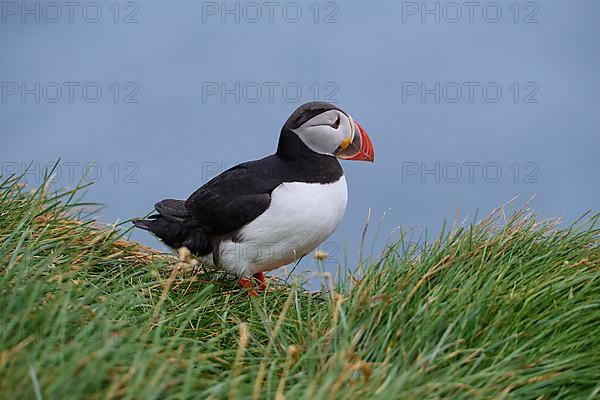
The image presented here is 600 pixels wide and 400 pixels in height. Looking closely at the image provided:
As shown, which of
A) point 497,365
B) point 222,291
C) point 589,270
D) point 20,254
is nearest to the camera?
point 497,365

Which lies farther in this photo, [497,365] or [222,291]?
[222,291]

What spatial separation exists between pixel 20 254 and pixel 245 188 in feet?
4.65

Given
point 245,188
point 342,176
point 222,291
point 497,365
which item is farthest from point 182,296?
point 497,365

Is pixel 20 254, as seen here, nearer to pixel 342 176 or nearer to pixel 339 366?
pixel 342 176

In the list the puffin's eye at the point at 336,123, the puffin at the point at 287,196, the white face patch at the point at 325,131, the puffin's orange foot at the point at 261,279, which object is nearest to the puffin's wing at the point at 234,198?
the puffin at the point at 287,196

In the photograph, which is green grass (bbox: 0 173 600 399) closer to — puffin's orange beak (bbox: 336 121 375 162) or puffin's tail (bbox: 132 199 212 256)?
puffin's tail (bbox: 132 199 212 256)

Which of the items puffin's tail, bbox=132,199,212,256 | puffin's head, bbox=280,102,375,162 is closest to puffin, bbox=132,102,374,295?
puffin's head, bbox=280,102,375,162

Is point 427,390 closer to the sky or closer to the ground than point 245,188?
closer to the ground

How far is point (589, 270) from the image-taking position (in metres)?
4.43

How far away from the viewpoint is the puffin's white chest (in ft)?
16.5

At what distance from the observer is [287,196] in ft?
16.5

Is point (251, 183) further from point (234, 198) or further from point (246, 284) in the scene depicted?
point (246, 284)

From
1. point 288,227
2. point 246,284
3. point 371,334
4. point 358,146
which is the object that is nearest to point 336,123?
point 358,146

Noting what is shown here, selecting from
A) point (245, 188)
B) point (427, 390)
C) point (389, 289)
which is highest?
point (245, 188)
